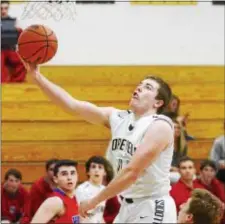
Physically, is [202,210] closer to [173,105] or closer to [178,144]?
[178,144]

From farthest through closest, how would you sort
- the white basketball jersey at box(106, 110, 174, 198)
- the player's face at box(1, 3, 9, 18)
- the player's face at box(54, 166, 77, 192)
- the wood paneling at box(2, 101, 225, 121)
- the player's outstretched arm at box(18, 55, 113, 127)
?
the wood paneling at box(2, 101, 225, 121) < the player's face at box(1, 3, 9, 18) < the player's face at box(54, 166, 77, 192) < the white basketball jersey at box(106, 110, 174, 198) < the player's outstretched arm at box(18, 55, 113, 127)

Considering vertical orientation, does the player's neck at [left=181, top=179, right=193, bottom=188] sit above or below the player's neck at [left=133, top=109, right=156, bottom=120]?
below

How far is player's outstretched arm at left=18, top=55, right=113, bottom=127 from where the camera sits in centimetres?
389

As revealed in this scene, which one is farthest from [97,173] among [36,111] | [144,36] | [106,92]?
[144,36]

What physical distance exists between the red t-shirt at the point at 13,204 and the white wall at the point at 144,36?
248 centimetres

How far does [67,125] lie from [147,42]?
66.0 inches

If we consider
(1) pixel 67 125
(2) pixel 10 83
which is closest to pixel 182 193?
(1) pixel 67 125

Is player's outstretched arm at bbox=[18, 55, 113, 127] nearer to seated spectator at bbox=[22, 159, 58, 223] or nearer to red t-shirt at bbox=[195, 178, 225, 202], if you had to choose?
seated spectator at bbox=[22, 159, 58, 223]

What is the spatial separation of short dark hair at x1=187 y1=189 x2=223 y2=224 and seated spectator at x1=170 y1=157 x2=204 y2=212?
3.40 metres

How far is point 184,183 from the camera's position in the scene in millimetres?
7062

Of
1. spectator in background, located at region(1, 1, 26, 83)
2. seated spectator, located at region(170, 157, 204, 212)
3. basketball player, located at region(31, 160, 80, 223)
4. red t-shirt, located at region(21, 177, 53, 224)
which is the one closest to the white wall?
spectator in background, located at region(1, 1, 26, 83)

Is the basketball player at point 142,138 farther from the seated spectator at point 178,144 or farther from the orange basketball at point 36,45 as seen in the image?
the seated spectator at point 178,144

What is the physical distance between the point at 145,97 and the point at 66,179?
1910 millimetres

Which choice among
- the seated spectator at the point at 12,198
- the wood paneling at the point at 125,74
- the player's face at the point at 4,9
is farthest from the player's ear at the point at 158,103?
the wood paneling at the point at 125,74
